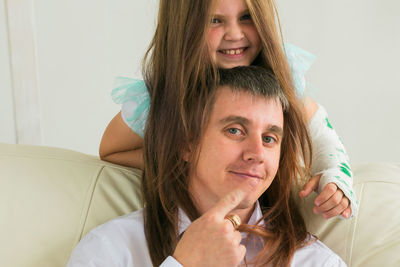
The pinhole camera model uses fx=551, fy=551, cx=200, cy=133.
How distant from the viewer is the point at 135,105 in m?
1.60

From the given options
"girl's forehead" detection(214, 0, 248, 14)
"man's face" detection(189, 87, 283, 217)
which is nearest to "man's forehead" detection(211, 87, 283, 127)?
"man's face" detection(189, 87, 283, 217)

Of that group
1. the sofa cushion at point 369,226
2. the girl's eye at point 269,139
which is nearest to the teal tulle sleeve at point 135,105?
the girl's eye at point 269,139

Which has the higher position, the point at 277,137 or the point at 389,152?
the point at 277,137

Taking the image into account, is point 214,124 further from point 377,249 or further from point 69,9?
point 69,9

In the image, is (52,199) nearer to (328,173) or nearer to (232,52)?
(232,52)

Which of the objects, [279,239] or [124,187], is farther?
[124,187]

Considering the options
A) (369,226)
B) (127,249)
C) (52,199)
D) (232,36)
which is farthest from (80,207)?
(369,226)

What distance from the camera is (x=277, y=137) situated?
129 centimetres

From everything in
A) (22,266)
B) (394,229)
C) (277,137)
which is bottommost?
(22,266)

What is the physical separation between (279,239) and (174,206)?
270mm

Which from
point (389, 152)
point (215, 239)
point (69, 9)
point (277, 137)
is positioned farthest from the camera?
point (389, 152)

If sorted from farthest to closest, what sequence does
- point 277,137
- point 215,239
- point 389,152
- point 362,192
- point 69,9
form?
point 389,152, point 69,9, point 362,192, point 277,137, point 215,239

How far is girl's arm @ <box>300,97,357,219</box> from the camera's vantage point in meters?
1.34

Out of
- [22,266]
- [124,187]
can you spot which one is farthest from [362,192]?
[22,266]
